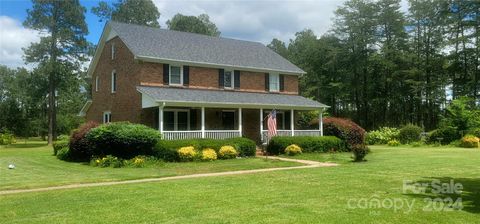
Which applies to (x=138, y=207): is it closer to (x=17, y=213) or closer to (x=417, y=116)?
(x=17, y=213)

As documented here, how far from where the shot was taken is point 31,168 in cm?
1864

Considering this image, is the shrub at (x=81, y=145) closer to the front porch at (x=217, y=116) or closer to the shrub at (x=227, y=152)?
the front porch at (x=217, y=116)

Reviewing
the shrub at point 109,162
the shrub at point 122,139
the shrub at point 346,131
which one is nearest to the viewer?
the shrub at point 109,162

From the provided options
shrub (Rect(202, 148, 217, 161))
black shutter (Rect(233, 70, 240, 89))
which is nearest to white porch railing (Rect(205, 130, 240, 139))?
shrub (Rect(202, 148, 217, 161))

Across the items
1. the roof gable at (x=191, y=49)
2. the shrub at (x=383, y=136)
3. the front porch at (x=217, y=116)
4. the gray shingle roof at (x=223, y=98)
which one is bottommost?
the shrub at (x=383, y=136)

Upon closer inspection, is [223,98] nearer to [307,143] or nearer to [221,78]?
[221,78]

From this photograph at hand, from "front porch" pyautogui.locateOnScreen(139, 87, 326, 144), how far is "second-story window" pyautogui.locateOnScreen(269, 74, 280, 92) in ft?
2.63

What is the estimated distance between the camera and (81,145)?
21891 mm

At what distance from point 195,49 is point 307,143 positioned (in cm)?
1053

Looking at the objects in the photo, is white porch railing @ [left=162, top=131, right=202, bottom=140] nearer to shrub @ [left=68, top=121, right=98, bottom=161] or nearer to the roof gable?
shrub @ [left=68, top=121, right=98, bottom=161]

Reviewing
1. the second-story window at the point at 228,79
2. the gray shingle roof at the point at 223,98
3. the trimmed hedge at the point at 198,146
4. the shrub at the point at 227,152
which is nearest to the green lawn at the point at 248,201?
the trimmed hedge at the point at 198,146

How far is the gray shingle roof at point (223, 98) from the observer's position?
24750 mm

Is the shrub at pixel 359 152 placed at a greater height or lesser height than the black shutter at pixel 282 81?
lesser

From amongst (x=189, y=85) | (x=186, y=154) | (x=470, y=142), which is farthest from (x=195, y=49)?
(x=470, y=142)
